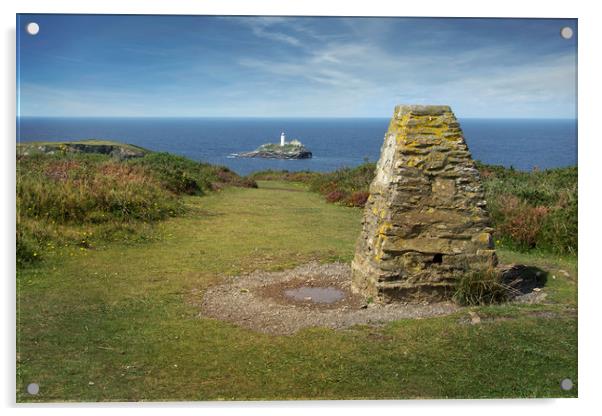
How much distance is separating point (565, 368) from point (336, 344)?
2908mm

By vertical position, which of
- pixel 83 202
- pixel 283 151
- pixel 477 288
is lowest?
pixel 477 288

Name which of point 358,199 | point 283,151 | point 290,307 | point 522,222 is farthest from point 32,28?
point 283,151

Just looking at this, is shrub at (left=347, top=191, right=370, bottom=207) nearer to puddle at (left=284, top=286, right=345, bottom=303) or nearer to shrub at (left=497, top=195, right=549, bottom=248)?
shrub at (left=497, top=195, right=549, bottom=248)

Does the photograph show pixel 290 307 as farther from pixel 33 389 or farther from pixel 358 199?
pixel 358 199

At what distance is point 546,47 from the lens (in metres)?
8.29

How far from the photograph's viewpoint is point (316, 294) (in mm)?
10328

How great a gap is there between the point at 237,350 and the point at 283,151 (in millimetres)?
21576

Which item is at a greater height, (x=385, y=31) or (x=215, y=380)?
A: (x=385, y=31)

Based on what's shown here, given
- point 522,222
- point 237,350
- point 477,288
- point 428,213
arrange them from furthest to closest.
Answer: point 522,222
point 477,288
point 428,213
point 237,350

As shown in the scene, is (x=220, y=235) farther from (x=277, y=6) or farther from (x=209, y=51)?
(x=277, y=6)

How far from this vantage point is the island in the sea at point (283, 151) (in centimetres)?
2551

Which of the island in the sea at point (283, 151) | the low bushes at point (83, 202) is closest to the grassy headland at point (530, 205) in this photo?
the island in the sea at point (283, 151)

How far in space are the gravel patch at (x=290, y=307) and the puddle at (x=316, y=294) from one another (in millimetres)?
72

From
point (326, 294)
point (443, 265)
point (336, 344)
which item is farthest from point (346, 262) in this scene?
point (336, 344)
